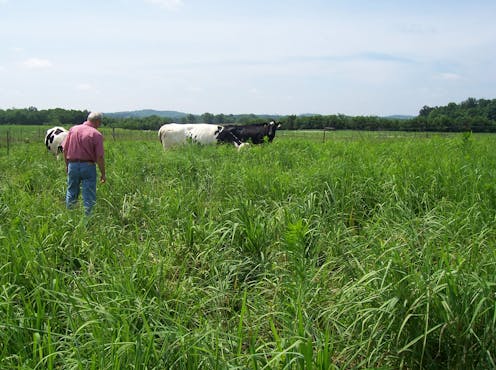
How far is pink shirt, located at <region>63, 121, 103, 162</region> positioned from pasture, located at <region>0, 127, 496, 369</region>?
24.9 inches

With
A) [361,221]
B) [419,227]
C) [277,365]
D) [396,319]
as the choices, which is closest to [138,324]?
[277,365]

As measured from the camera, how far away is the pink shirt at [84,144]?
510 cm

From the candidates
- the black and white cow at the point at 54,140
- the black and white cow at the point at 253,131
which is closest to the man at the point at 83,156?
the black and white cow at the point at 54,140

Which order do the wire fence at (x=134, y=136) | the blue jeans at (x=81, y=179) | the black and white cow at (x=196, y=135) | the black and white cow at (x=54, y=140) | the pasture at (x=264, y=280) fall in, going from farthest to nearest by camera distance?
1. the wire fence at (x=134, y=136)
2. the black and white cow at (x=196, y=135)
3. the black and white cow at (x=54, y=140)
4. the blue jeans at (x=81, y=179)
5. the pasture at (x=264, y=280)

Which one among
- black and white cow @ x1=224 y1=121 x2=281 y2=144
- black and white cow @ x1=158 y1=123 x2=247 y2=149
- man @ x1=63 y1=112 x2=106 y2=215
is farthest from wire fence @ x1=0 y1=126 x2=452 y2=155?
man @ x1=63 y1=112 x2=106 y2=215

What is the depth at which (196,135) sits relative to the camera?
12945 mm

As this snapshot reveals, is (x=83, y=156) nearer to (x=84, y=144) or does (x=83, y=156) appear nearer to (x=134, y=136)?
(x=84, y=144)

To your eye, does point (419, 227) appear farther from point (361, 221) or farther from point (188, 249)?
point (188, 249)

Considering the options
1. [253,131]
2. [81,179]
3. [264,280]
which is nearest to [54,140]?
[253,131]

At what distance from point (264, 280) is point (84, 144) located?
3.38 m

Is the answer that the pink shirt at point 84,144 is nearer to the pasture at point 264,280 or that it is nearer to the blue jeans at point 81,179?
the blue jeans at point 81,179

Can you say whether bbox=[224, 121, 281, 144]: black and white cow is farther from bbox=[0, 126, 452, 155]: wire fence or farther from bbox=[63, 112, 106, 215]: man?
bbox=[63, 112, 106, 215]: man

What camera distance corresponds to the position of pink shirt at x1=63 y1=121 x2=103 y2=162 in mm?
5098

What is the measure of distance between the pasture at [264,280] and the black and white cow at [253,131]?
8.14 meters
